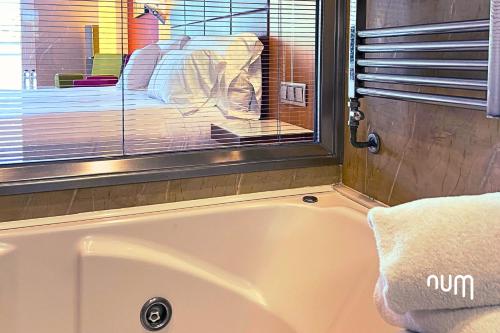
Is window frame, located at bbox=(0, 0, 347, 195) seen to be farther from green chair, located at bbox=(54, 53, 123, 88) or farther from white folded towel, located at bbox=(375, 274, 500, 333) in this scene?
white folded towel, located at bbox=(375, 274, 500, 333)

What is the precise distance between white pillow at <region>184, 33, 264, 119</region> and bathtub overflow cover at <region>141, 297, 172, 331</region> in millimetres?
710

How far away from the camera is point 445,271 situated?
25.8 inches

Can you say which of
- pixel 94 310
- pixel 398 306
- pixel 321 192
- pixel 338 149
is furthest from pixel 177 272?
pixel 398 306

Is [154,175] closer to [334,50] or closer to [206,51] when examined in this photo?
[206,51]

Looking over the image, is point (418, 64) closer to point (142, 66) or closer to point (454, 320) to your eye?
point (454, 320)

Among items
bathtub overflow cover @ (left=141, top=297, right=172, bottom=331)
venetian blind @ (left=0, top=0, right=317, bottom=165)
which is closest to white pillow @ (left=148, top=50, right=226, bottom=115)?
venetian blind @ (left=0, top=0, right=317, bottom=165)

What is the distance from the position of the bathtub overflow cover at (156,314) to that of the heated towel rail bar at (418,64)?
2.33 ft

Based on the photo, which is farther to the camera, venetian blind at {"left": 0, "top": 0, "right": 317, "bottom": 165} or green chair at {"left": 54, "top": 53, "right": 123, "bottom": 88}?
green chair at {"left": 54, "top": 53, "right": 123, "bottom": 88}

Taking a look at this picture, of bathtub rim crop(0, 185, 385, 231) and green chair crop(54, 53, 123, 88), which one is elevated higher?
green chair crop(54, 53, 123, 88)

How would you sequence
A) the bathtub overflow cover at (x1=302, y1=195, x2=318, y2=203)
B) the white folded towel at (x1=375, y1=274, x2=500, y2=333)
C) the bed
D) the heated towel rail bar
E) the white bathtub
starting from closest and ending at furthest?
the white folded towel at (x1=375, y1=274, x2=500, y2=333)
the heated towel rail bar
the white bathtub
the bed
the bathtub overflow cover at (x1=302, y1=195, x2=318, y2=203)

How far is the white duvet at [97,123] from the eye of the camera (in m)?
1.53

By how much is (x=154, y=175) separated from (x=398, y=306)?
1.01 m

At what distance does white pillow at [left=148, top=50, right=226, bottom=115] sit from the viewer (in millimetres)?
1843

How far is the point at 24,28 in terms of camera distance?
1527 mm
